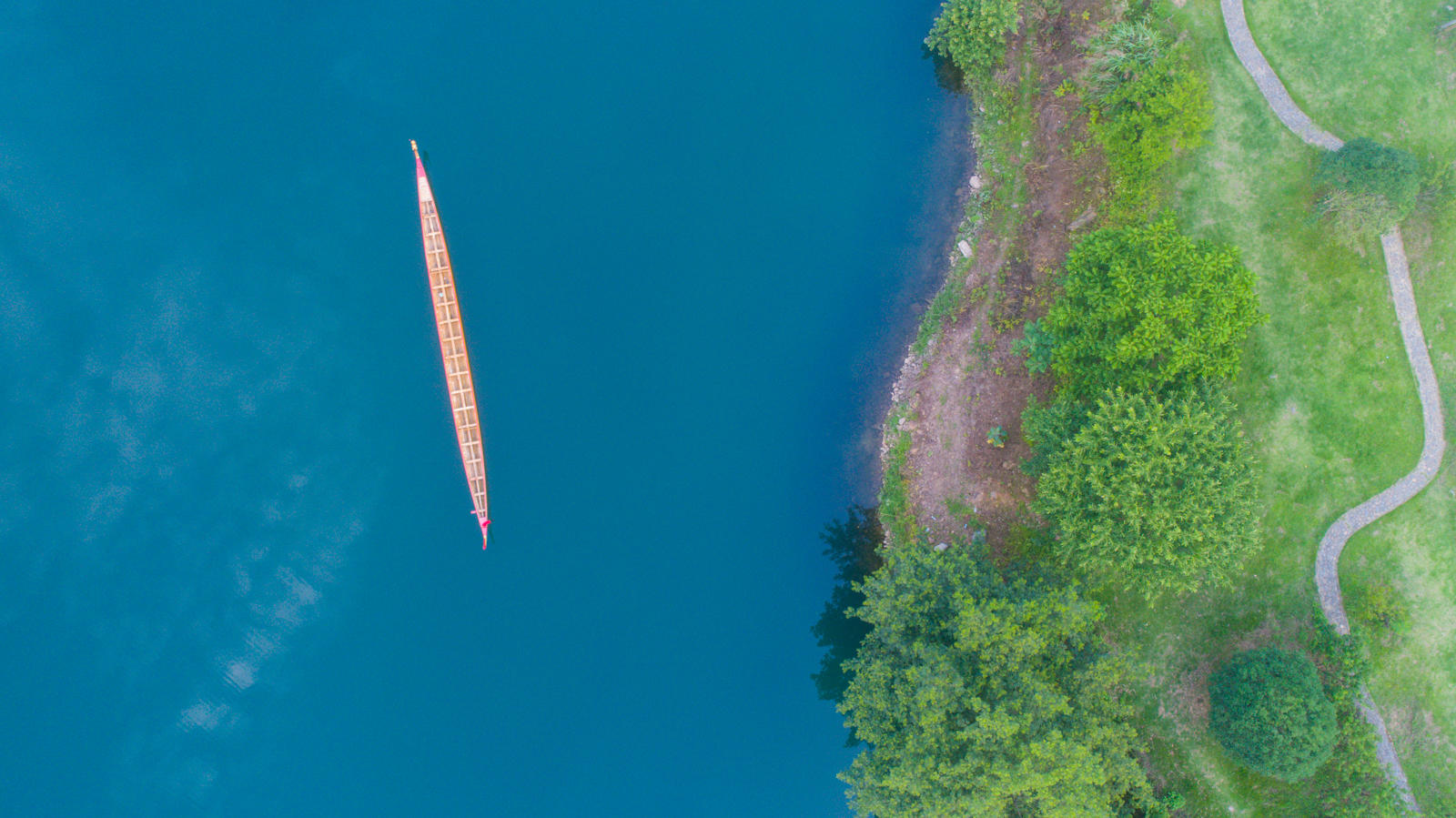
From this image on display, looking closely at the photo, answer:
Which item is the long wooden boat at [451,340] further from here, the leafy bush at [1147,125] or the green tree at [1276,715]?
the green tree at [1276,715]

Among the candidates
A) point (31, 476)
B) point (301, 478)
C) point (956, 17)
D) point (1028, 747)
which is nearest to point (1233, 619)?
point (1028, 747)

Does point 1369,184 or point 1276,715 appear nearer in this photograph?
point 1276,715

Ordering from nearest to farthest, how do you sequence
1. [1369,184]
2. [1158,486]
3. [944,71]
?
[1158,486]
[1369,184]
[944,71]

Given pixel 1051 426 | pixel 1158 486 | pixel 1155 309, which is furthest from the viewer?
pixel 1051 426

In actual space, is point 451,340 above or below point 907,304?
above

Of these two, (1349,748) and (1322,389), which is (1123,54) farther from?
(1349,748)

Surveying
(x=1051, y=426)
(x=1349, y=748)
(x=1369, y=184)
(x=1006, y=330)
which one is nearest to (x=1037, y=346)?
(x=1006, y=330)

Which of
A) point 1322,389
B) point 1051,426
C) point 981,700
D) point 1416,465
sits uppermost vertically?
point 1051,426

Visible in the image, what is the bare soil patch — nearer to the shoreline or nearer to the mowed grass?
the shoreline
